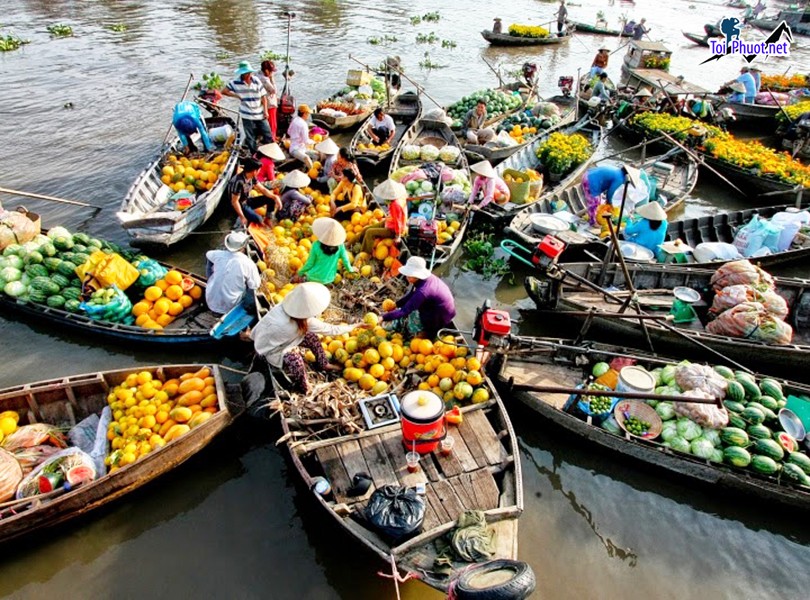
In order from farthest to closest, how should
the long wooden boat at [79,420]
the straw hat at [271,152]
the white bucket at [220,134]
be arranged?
the white bucket at [220,134] < the straw hat at [271,152] < the long wooden boat at [79,420]

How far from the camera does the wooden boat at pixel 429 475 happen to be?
17.6 feet

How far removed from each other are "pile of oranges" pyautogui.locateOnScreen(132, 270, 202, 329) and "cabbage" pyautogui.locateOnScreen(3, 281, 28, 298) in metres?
2.20

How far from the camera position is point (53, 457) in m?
6.30

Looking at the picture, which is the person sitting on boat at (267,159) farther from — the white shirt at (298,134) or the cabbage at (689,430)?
the cabbage at (689,430)

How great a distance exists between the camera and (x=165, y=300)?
8.99 meters

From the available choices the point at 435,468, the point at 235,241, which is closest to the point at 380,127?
the point at 235,241

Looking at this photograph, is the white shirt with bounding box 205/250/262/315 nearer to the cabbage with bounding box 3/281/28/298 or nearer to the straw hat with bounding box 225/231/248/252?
the straw hat with bounding box 225/231/248/252

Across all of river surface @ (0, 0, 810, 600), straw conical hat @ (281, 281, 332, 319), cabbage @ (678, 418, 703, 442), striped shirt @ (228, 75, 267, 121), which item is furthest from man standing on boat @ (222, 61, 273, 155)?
cabbage @ (678, 418, 703, 442)

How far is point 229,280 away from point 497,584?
242 inches

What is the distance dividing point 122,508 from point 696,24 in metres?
59.2

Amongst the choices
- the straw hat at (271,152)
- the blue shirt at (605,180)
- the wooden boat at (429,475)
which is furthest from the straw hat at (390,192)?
the wooden boat at (429,475)

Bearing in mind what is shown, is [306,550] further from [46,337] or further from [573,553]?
[46,337]

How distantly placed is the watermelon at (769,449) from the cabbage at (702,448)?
60cm

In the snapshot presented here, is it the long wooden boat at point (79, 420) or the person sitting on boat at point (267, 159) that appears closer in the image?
the long wooden boat at point (79, 420)
